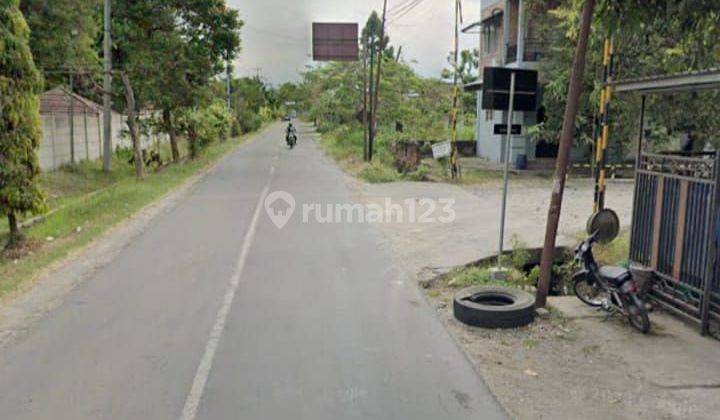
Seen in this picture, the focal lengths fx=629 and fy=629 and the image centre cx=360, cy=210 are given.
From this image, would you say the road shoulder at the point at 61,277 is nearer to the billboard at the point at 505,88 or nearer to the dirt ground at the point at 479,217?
the dirt ground at the point at 479,217

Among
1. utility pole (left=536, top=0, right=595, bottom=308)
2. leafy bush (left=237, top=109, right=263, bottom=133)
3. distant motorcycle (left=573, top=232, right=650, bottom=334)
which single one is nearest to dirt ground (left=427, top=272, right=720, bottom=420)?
distant motorcycle (left=573, top=232, right=650, bottom=334)

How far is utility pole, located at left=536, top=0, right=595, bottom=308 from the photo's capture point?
6.59m

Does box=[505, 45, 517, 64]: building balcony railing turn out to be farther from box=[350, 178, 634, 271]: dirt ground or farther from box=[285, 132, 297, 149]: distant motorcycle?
box=[285, 132, 297, 149]: distant motorcycle

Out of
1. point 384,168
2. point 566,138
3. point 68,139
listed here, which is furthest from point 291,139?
point 566,138

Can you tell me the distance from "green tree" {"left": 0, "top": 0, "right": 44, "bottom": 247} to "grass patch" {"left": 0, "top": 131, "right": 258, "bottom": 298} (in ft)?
2.97

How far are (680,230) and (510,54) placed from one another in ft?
67.3

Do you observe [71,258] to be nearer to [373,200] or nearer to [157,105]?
[373,200]

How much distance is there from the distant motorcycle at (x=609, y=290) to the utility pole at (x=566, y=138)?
18.4 inches

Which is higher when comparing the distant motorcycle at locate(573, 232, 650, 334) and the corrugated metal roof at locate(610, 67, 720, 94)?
the corrugated metal roof at locate(610, 67, 720, 94)

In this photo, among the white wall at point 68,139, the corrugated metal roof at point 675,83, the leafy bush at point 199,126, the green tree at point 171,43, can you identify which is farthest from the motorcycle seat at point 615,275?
the leafy bush at point 199,126

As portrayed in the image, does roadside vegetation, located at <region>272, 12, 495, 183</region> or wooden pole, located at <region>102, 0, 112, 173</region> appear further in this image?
roadside vegetation, located at <region>272, 12, 495, 183</region>

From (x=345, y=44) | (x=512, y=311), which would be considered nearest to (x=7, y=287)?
(x=512, y=311)

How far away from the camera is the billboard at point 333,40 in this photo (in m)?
35.0

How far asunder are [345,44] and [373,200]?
20.8 meters
